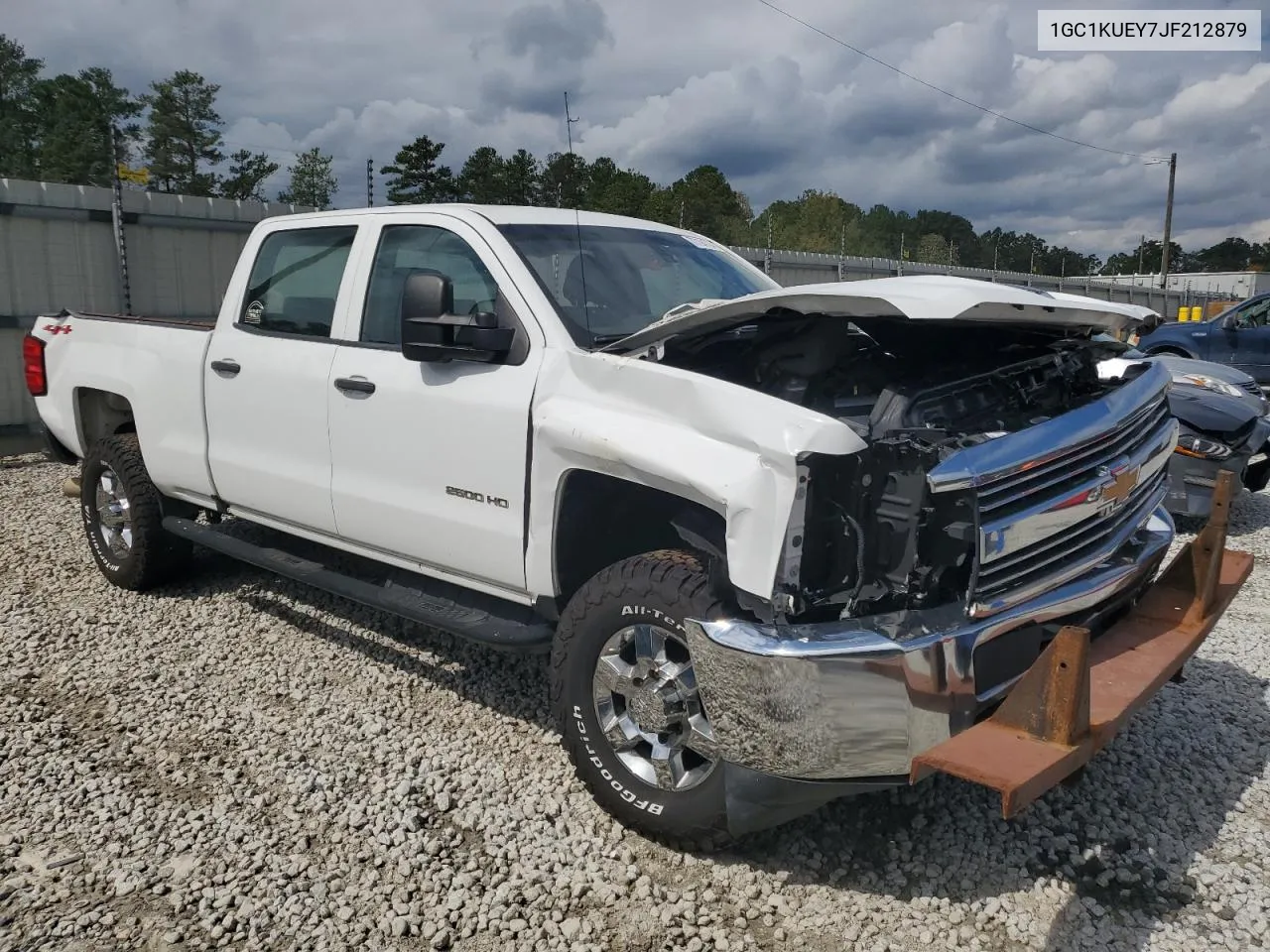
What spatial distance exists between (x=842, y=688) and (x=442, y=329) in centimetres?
182

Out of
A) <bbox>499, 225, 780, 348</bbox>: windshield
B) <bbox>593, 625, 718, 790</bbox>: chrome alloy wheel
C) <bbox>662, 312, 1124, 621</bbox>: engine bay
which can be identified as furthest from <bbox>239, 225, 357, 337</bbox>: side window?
<bbox>593, 625, 718, 790</bbox>: chrome alloy wheel

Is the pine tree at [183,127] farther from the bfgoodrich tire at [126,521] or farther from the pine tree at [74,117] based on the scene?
the bfgoodrich tire at [126,521]

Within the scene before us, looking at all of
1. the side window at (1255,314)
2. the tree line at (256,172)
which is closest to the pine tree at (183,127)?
the tree line at (256,172)

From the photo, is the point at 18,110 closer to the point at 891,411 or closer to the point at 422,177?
the point at 422,177

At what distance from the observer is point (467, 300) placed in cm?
378

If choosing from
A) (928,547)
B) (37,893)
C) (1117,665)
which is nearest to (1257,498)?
(1117,665)

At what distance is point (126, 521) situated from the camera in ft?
17.9

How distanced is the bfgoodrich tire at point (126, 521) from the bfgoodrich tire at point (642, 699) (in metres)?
3.16

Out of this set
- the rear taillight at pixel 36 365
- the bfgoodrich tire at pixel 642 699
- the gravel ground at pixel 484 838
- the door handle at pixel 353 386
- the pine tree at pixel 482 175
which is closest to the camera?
the gravel ground at pixel 484 838

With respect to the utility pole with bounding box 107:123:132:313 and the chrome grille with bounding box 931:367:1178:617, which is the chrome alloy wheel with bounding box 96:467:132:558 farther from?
the utility pole with bounding box 107:123:132:313

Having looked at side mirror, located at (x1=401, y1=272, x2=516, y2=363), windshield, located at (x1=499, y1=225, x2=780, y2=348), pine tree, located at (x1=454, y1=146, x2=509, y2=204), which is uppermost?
pine tree, located at (x1=454, y1=146, x2=509, y2=204)

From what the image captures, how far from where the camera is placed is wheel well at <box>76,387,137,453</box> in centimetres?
557

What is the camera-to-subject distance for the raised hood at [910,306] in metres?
2.60

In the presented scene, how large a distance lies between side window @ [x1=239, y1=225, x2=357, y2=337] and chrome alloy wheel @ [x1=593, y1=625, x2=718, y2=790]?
2064 mm
